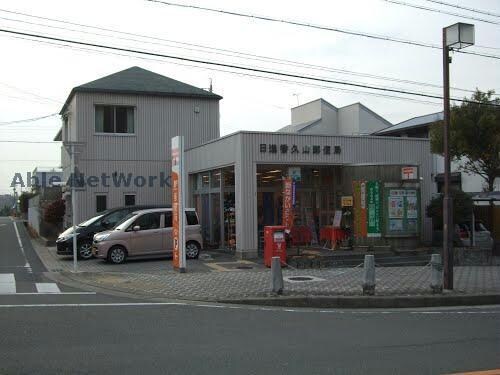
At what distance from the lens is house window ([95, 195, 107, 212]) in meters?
27.0

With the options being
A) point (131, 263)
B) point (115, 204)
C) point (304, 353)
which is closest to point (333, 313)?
point (304, 353)

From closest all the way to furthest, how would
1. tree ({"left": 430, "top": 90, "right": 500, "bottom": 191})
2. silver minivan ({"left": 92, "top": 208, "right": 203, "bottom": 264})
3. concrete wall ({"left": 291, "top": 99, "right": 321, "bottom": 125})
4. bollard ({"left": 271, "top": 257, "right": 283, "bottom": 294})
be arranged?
bollard ({"left": 271, "top": 257, "right": 283, "bottom": 294}), silver minivan ({"left": 92, "top": 208, "right": 203, "bottom": 264}), tree ({"left": 430, "top": 90, "right": 500, "bottom": 191}), concrete wall ({"left": 291, "top": 99, "right": 321, "bottom": 125})

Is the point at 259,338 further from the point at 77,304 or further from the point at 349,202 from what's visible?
the point at 349,202

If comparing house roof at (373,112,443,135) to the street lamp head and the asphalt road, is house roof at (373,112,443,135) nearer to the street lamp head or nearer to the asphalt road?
the street lamp head

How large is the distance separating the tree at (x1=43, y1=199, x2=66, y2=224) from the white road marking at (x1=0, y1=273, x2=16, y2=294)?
12.2 meters

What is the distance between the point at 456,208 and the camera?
69.0ft

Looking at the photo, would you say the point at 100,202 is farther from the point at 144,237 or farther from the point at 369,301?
the point at 369,301

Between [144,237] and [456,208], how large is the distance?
36.6 ft

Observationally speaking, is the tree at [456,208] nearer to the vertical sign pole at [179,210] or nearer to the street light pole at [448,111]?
the street light pole at [448,111]

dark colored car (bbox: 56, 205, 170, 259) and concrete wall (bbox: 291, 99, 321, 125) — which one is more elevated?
concrete wall (bbox: 291, 99, 321, 125)

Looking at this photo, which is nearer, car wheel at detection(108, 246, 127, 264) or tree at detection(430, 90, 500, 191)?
car wheel at detection(108, 246, 127, 264)

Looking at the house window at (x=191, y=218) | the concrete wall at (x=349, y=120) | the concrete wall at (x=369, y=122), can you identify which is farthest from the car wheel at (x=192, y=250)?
the concrete wall at (x=369, y=122)

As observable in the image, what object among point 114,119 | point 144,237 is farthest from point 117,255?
point 114,119

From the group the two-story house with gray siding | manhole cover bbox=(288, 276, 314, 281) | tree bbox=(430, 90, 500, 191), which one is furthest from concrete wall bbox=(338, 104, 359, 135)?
manhole cover bbox=(288, 276, 314, 281)
